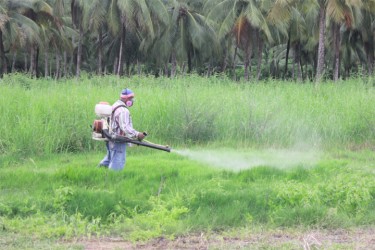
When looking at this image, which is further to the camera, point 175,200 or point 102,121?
point 102,121

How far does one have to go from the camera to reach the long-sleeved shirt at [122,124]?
8609 millimetres

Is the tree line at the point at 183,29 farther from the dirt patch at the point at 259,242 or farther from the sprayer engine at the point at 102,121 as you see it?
the dirt patch at the point at 259,242

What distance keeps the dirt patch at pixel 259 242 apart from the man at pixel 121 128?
2357mm

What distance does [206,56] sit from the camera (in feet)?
146

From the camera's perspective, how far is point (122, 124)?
8609 mm

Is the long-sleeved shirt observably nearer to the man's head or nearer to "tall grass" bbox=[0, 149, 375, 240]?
the man's head

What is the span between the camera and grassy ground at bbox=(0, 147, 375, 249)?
22.3 feet

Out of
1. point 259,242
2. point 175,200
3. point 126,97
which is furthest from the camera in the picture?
point 126,97

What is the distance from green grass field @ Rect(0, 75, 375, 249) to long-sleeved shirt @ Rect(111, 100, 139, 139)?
0.82 meters

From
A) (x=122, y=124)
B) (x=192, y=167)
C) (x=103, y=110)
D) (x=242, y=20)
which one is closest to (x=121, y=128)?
(x=122, y=124)

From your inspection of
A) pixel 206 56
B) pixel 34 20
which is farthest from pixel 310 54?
pixel 34 20

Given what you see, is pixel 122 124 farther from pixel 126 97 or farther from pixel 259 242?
pixel 259 242

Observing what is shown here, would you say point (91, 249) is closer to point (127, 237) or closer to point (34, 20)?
point (127, 237)

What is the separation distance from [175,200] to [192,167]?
2169 mm
